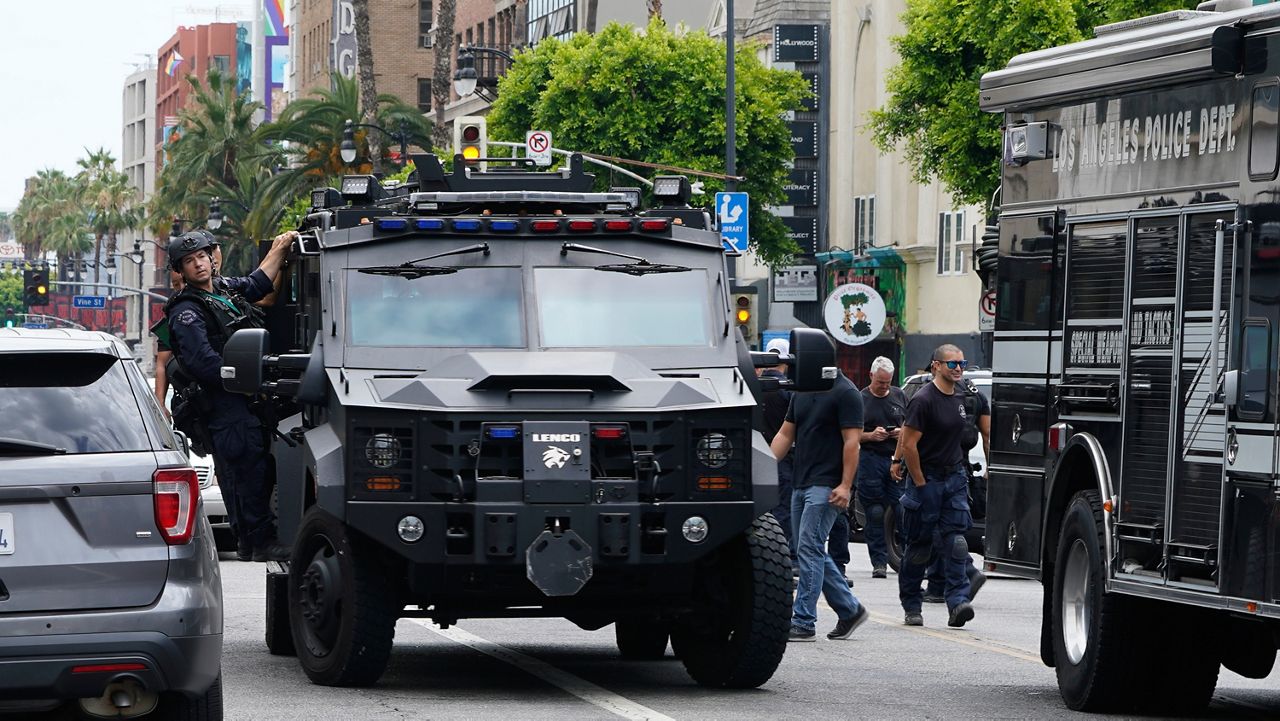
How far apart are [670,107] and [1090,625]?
48534 mm

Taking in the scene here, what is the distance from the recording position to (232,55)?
158 m

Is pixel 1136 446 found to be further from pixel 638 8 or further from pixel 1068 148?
pixel 638 8

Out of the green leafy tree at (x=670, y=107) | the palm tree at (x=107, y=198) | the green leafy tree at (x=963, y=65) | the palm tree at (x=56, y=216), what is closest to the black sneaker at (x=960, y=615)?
the green leafy tree at (x=963, y=65)

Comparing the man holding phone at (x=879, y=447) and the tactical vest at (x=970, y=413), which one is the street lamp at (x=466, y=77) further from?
→ the man holding phone at (x=879, y=447)

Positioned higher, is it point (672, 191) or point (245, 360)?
point (672, 191)

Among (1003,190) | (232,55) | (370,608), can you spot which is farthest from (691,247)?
(232,55)

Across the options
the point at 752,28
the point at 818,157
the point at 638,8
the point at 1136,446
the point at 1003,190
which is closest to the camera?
the point at 1136,446

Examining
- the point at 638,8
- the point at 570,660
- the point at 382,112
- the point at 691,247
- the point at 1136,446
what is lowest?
the point at 570,660

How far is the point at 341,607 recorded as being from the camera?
1113 cm

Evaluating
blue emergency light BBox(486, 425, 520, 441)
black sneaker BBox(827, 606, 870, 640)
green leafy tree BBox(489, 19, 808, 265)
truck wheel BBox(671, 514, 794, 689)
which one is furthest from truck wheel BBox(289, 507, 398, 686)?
green leafy tree BBox(489, 19, 808, 265)

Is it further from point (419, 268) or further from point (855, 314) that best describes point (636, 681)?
point (855, 314)

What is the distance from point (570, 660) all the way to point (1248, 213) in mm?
5128

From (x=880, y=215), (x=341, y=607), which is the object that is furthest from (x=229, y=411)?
(x=880, y=215)

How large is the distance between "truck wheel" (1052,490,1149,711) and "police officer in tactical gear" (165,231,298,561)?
418 centimetres
